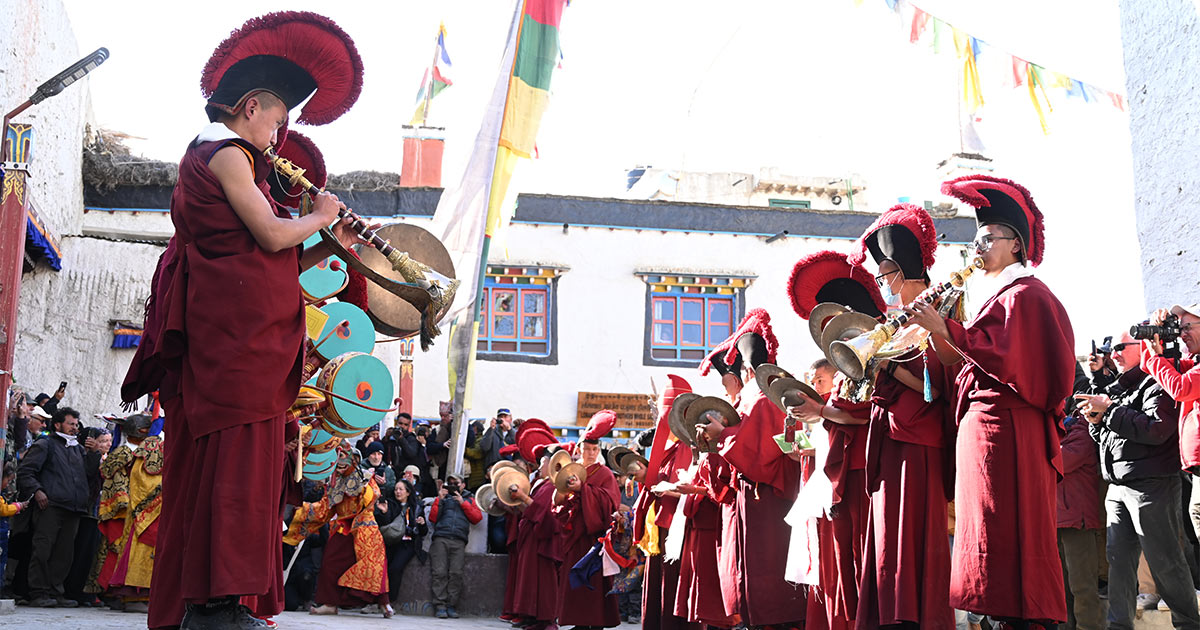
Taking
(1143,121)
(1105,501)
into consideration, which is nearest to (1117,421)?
(1105,501)

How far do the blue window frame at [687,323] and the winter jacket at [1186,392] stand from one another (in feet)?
44.2

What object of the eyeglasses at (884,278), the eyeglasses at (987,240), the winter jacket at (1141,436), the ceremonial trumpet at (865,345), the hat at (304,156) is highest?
the hat at (304,156)

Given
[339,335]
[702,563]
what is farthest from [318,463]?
[702,563]

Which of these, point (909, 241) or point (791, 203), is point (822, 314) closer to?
point (909, 241)

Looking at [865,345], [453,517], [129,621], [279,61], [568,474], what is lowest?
[129,621]

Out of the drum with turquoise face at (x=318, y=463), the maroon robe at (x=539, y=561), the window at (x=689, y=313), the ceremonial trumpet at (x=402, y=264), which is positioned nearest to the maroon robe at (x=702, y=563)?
the drum with turquoise face at (x=318, y=463)

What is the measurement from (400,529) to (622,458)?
10.4ft

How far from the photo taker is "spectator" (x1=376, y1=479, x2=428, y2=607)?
10672mm

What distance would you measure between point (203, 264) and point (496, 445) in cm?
1003

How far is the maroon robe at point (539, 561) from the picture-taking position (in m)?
10.1

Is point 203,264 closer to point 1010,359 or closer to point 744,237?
point 1010,359

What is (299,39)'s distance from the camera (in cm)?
393

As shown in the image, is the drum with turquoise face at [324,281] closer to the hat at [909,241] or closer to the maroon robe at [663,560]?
the hat at [909,241]

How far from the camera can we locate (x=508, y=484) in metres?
10.4
